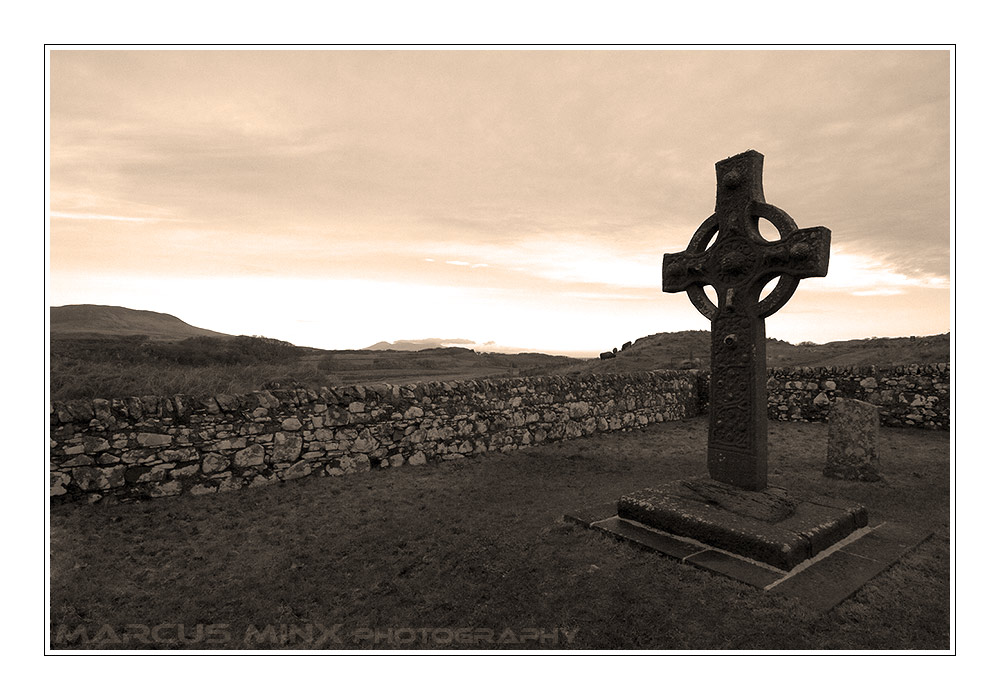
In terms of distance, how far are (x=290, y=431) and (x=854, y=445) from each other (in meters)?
7.28

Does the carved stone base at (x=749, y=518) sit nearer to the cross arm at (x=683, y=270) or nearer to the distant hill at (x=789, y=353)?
the cross arm at (x=683, y=270)

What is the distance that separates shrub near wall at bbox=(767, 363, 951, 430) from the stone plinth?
156 inches

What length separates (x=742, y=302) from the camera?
5.22 m

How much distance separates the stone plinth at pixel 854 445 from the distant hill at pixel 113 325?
19.6m

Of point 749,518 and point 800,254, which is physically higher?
point 800,254

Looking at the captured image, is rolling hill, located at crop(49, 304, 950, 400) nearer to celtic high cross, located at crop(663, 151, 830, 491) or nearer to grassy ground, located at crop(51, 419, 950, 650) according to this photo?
grassy ground, located at crop(51, 419, 950, 650)

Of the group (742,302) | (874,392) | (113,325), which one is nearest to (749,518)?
(742,302)

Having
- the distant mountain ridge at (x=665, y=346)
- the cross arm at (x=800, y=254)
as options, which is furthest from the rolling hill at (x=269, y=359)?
the cross arm at (x=800, y=254)

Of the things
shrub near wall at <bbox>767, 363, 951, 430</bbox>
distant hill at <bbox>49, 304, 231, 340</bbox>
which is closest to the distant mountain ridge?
distant hill at <bbox>49, 304, 231, 340</bbox>

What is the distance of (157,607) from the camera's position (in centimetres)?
352

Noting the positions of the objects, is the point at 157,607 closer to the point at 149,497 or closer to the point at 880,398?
the point at 149,497

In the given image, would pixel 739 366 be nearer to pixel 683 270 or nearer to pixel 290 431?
pixel 683 270

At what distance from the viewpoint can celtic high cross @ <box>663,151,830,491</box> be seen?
5027 mm

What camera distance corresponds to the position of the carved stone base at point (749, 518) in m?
4.14
